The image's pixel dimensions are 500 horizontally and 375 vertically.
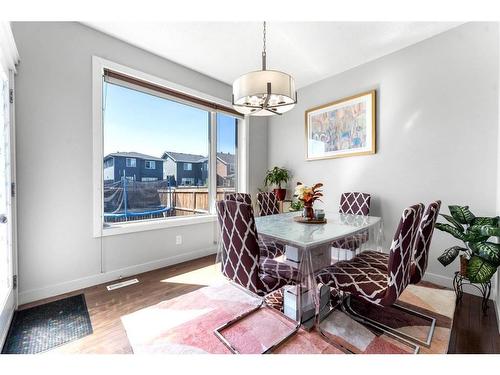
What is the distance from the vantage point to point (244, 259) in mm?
1473

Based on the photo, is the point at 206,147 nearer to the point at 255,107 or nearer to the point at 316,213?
the point at 255,107

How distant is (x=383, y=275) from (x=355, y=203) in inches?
58.4

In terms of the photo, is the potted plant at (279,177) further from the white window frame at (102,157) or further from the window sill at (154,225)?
the window sill at (154,225)

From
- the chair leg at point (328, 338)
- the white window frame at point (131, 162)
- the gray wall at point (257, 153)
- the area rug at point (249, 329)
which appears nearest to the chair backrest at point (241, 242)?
the area rug at point (249, 329)

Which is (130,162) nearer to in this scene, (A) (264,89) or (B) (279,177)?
(A) (264,89)

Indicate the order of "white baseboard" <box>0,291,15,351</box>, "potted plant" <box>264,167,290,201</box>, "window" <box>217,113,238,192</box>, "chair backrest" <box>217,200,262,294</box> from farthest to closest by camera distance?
1. "potted plant" <box>264,167,290,201</box>
2. "window" <box>217,113,238,192</box>
3. "white baseboard" <box>0,291,15,351</box>
4. "chair backrest" <box>217,200,262,294</box>

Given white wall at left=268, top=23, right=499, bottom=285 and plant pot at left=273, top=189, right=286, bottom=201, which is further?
plant pot at left=273, top=189, right=286, bottom=201

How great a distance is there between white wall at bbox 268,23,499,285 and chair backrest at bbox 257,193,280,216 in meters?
0.96

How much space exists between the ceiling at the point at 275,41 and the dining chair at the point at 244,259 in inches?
77.0

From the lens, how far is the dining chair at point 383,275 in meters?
1.29

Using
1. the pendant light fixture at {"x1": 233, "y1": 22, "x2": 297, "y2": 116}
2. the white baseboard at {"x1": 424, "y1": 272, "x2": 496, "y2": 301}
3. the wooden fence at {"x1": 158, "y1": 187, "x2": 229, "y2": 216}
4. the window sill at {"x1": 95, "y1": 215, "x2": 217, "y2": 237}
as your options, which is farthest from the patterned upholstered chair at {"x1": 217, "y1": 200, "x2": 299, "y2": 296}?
the white baseboard at {"x1": 424, "y1": 272, "x2": 496, "y2": 301}

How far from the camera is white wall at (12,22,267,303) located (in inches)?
79.3

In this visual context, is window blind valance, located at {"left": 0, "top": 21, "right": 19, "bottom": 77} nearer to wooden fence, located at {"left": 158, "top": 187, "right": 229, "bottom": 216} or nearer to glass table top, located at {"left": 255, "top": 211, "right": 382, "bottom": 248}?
wooden fence, located at {"left": 158, "top": 187, "right": 229, "bottom": 216}

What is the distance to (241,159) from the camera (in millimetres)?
3934
